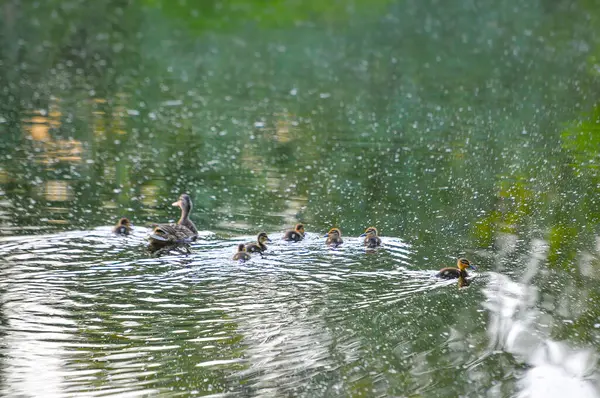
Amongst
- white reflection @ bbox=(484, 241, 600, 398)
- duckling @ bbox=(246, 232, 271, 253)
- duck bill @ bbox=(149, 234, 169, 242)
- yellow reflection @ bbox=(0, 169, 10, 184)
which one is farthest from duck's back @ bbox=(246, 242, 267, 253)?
yellow reflection @ bbox=(0, 169, 10, 184)

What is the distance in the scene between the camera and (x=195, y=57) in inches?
1109

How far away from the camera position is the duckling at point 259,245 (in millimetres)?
10568

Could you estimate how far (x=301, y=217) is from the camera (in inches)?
498

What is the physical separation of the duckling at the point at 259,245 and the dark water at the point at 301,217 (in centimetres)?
26

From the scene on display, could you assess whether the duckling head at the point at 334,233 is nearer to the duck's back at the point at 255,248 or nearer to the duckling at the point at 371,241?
the duckling at the point at 371,241

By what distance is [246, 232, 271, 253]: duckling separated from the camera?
10568 mm

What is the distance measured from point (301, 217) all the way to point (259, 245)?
207 centimetres

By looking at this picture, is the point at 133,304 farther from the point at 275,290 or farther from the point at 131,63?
A: the point at 131,63

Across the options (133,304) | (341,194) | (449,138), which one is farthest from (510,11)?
(133,304)

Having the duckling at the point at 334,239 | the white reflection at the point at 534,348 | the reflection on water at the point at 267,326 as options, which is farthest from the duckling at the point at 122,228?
the white reflection at the point at 534,348

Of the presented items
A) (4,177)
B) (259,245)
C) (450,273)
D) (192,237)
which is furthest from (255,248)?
(4,177)

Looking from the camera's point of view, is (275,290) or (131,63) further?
(131,63)

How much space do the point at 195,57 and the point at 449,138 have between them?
12.3 metres

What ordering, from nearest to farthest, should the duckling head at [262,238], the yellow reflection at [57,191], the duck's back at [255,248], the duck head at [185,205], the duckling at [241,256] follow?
the duckling at [241,256]
the duck's back at [255,248]
the duckling head at [262,238]
the duck head at [185,205]
the yellow reflection at [57,191]
